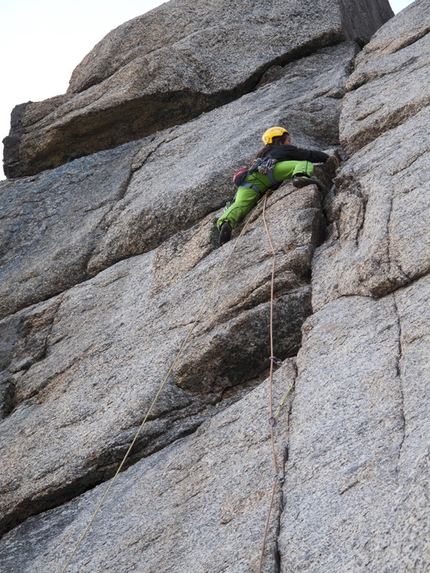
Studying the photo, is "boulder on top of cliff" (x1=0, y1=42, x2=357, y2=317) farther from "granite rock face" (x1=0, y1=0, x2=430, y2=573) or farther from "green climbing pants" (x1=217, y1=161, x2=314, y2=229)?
"green climbing pants" (x1=217, y1=161, x2=314, y2=229)

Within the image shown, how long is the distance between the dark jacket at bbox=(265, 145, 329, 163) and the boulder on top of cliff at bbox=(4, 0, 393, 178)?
440 centimetres

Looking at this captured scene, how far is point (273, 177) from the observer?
9.64 m

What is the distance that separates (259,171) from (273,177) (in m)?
0.19

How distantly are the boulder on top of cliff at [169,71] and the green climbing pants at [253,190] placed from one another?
4.69m

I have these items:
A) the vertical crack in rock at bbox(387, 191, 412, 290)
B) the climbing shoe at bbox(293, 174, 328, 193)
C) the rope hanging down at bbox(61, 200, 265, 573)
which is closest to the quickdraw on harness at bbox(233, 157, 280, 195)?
the climbing shoe at bbox(293, 174, 328, 193)

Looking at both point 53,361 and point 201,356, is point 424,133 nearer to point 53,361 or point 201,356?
point 201,356

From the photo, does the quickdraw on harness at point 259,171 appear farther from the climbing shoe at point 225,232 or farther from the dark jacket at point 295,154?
the climbing shoe at point 225,232

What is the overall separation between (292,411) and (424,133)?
3.89 meters

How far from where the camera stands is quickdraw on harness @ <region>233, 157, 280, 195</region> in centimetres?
959

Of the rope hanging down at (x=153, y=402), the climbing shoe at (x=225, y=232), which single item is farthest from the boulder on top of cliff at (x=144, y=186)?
the rope hanging down at (x=153, y=402)

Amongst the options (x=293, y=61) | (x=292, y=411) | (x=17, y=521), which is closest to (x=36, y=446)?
(x=17, y=521)

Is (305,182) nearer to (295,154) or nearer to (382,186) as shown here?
(295,154)

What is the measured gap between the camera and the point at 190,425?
23.7 ft

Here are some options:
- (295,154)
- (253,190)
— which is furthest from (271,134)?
(253,190)
